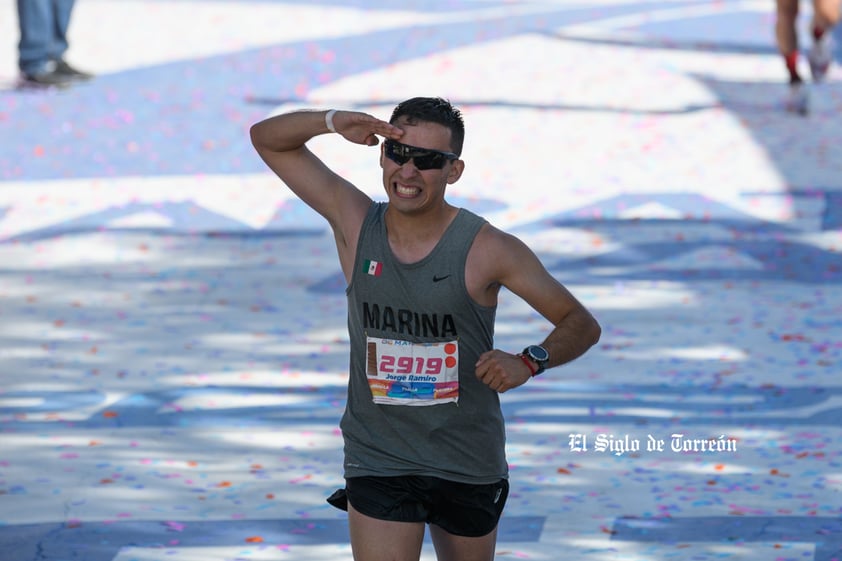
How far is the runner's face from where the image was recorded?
4191 mm

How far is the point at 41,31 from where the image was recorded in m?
15.3

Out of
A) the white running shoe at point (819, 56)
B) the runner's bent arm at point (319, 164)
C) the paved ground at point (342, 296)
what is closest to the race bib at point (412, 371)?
the runner's bent arm at point (319, 164)

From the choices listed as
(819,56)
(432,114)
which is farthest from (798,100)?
(432,114)

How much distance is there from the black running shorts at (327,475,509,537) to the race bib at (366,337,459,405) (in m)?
0.21

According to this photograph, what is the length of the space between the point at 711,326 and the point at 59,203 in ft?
17.1

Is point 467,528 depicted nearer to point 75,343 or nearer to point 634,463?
point 634,463

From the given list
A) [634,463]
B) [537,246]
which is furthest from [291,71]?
Result: [634,463]

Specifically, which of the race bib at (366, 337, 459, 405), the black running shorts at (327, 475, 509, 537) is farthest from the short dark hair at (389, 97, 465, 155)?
the black running shorts at (327, 475, 509, 537)

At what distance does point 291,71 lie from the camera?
53.4ft

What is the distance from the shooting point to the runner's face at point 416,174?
4191 mm

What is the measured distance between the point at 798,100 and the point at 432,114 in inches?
432

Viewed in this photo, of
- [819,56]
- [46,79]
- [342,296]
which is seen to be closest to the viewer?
[342,296]

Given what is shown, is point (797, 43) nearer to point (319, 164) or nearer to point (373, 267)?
point (319, 164)

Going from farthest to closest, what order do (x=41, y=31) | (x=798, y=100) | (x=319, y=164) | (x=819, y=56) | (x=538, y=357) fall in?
1. (x=41, y=31)
2. (x=798, y=100)
3. (x=819, y=56)
4. (x=319, y=164)
5. (x=538, y=357)
